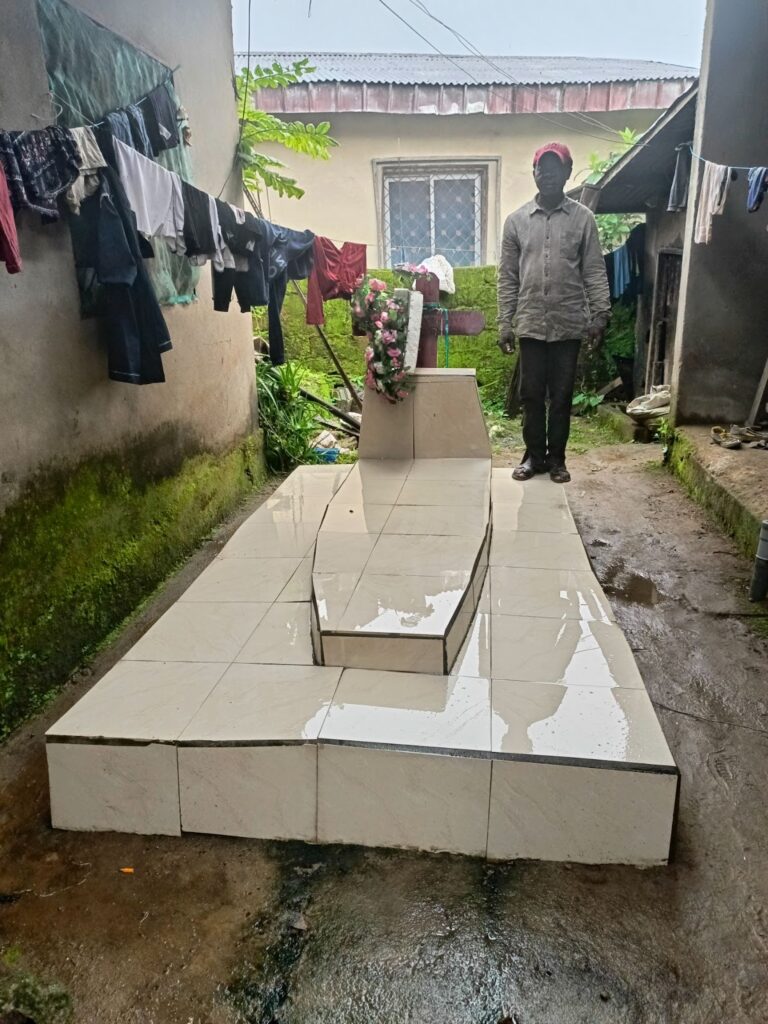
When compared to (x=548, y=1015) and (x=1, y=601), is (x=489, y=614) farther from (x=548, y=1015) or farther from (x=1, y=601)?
(x=1, y=601)

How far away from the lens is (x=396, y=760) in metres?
1.90

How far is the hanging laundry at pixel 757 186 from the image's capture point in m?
4.52

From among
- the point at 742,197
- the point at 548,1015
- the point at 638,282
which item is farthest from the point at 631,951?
the point at 638,282

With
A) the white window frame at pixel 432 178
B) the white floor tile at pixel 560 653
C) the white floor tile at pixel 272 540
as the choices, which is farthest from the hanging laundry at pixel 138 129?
the white window frame at pixel 432 178

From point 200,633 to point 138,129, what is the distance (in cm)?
233

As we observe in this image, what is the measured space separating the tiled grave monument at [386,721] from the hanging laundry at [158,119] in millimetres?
2155

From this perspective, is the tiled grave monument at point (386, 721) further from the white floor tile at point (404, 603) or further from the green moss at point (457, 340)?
the green moss at point (457, 340)

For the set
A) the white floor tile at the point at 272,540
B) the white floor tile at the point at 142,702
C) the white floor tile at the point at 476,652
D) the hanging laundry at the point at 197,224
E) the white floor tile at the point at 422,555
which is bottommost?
the white floor tile at the point at 142,702

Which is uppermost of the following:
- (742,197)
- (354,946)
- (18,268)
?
(742,197)

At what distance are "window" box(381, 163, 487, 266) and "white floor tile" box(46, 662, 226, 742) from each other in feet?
27.6

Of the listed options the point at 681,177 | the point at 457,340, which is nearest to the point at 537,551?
the point at 681,177

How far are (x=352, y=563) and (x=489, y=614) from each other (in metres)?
0.63

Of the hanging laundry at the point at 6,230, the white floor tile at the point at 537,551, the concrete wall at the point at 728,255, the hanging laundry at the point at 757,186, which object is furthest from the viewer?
the concrete wall at the point at 728,255

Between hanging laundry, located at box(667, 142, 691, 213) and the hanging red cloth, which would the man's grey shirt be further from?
hanging laundry, located at box(667, 142, 691, 213)
